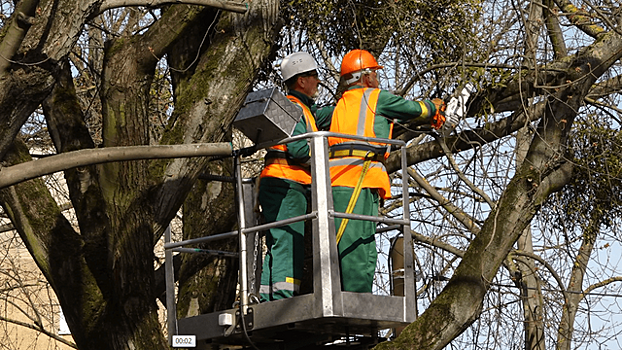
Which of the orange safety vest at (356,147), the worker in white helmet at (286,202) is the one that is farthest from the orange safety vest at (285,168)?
the orange safety vest at (356,147)

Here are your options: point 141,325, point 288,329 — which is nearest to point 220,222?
point 141,325

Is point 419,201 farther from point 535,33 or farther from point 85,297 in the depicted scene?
point 85,297

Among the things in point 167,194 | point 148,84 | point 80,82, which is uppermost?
point 80,82

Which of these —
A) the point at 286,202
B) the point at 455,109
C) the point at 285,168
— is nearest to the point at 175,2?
the point at 285,168

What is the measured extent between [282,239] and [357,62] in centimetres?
117

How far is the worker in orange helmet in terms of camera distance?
5.55m

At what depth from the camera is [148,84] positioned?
657 centimetres

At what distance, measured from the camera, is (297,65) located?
6.02 meters

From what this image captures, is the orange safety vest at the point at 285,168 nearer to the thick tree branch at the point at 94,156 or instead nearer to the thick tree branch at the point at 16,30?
the thick tree branch at the point at 94,156

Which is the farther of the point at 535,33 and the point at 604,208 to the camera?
the point at 604,208

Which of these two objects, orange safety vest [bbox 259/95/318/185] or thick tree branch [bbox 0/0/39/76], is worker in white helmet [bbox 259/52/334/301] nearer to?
orange safety vest [bbox 259/95/318/185]

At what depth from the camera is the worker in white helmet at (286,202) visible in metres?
5.61

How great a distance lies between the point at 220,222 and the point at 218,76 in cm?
136

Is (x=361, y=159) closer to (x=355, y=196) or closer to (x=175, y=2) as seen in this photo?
(x=355, y=196)
